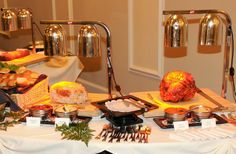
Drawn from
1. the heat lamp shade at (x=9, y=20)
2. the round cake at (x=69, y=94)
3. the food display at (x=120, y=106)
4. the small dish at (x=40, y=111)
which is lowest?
the small dish at (x=40, y=111)

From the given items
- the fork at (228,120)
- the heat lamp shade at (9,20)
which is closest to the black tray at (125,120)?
the fork at (228,120)

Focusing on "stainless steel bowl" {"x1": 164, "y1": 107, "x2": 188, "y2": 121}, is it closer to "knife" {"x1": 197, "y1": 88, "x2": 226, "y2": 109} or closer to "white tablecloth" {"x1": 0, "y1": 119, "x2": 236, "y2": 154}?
"white tablecloth" {"x1": 0, "y1": 119, "x2": 236, "y2": 154}

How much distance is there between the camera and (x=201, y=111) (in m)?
1.74

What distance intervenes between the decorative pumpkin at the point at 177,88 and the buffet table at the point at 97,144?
258 mm

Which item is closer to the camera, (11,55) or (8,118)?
(8,118)

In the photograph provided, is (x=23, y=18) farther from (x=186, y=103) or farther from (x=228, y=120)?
(x=228, y=120)

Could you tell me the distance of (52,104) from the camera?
1950mm

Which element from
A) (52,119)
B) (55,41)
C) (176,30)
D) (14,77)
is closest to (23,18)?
(14,77)

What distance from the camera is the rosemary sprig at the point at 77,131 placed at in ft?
5.11

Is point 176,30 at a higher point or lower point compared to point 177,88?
higher

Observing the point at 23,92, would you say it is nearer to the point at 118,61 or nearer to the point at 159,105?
the point at 159,105

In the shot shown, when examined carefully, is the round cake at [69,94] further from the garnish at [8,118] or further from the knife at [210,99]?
the knife at [210,99]

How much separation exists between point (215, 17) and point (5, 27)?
1486 mm

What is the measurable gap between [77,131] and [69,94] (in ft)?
1.19
